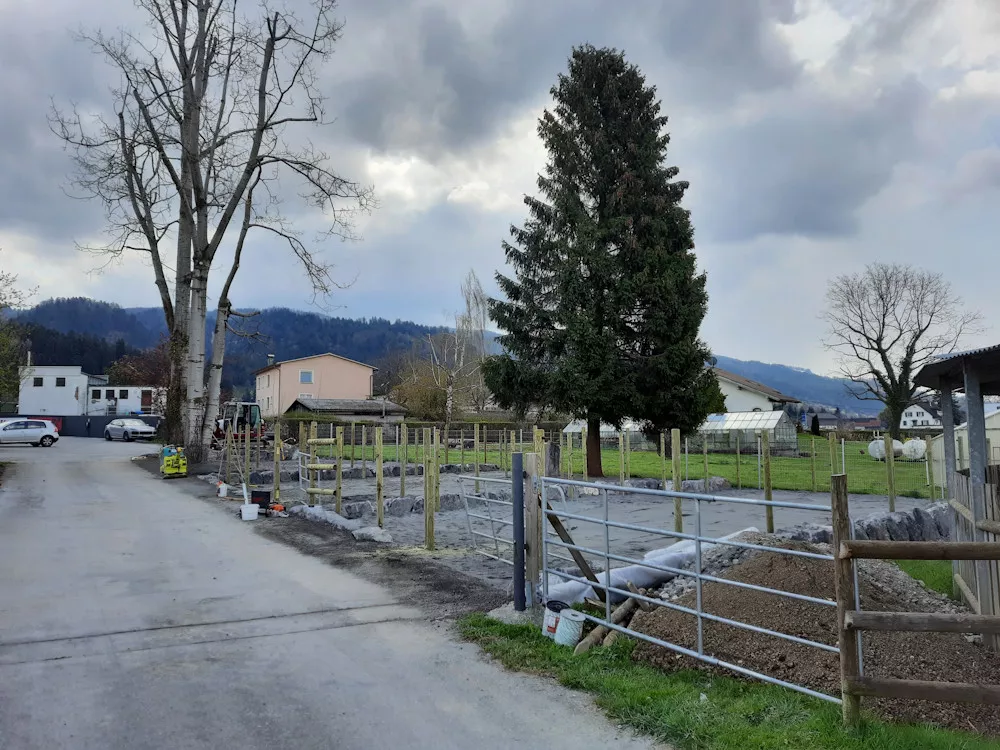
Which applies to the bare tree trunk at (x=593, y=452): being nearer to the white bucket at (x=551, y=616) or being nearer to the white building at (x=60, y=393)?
the white bucket at (x=551, y=616)

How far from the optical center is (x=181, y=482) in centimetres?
2134

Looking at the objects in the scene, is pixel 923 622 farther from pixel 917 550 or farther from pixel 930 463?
pixel 930 463

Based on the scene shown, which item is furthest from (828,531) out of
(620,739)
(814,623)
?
(620,739)

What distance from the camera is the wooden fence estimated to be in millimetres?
3576

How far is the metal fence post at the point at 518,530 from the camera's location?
245 inches

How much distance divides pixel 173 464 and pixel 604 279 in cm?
1586

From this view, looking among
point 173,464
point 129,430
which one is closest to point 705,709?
point 173,464

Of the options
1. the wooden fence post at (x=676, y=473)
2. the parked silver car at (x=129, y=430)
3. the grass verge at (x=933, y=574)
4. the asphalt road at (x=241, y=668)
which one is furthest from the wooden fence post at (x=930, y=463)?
the parked silver car at (x=129, y=430)

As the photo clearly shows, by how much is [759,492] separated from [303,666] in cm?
1957

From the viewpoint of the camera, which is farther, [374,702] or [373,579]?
[373,579]

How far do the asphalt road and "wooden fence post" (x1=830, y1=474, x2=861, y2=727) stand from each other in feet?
3.58

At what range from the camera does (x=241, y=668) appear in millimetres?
4828

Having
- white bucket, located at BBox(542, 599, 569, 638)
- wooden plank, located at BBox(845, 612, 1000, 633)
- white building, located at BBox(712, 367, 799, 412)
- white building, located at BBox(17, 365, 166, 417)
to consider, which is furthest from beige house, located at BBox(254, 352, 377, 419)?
wooden plank, located at BBox(845, 612, 1000, 633)

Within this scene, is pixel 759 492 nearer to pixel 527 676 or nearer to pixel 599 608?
pixel 599 608
